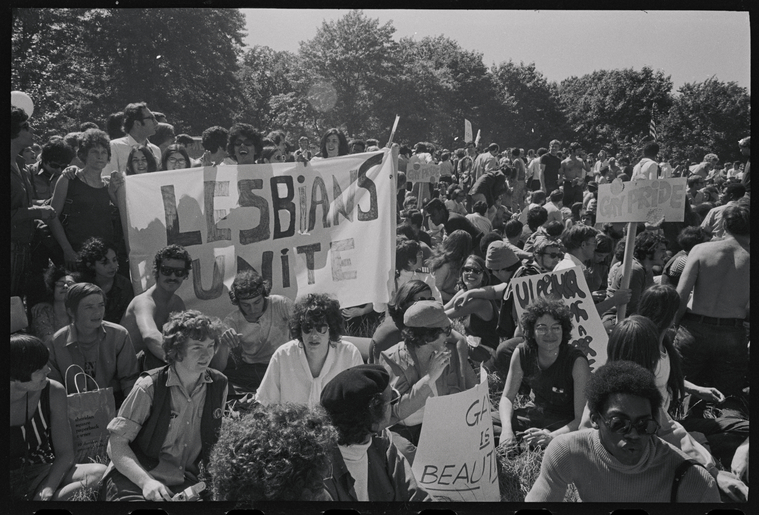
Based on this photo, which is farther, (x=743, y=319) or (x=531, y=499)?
(x=743, y=319)

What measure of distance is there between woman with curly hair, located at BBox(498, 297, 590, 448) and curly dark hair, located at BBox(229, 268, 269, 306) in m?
1.65

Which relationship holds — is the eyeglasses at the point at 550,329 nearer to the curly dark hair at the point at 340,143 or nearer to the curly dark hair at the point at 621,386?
the curly dark hair at the point at 621,386

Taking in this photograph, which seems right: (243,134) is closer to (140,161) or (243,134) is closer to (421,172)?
(140,161)

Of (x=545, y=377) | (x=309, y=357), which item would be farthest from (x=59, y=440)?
(x=545, y=377)

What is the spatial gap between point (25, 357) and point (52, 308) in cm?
66

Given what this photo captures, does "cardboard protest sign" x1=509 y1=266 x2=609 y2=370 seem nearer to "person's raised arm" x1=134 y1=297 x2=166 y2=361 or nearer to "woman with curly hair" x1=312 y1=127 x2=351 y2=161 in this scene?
"woman with curly hair" x1=312 y1=127 x2=351 y2=161

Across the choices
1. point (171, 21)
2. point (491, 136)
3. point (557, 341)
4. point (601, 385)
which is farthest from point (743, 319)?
point (171, 21)

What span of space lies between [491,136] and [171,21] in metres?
3.27

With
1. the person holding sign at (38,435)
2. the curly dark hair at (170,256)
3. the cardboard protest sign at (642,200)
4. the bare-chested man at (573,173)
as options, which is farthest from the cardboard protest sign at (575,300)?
the bare-chested man at (573,173)

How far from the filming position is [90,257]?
5.07 metres

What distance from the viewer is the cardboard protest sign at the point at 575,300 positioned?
5098mm

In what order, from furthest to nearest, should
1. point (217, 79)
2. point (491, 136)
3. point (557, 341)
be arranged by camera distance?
point (491, 136), point (217, 79), point (557, 341)

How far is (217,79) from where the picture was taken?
5609 millimetres
